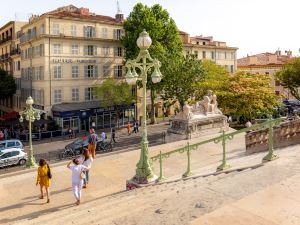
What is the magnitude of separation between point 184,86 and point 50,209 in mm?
25336

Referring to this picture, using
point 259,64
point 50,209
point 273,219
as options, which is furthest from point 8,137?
point 259,64

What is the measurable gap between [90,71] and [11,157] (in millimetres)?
19452

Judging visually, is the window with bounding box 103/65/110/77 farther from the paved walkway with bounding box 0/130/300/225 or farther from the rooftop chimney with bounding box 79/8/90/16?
the paved walkway with bounding box 0/130/300/225

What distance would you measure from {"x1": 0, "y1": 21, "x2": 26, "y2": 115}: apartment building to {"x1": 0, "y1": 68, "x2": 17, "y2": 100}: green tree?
0.89 metres

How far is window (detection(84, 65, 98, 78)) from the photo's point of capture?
1608 inches

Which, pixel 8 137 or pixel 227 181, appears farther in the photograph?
pixel 8 137

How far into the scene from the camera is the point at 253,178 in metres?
8.77

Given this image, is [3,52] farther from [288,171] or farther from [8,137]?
[288,171]

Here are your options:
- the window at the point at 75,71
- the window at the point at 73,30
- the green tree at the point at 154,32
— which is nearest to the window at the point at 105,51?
the green tree at the point at 154,32

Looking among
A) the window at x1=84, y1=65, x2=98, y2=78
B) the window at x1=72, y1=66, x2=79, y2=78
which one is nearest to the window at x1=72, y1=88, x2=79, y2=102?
the window at x1=72, y1=66, x2=79, y2=78

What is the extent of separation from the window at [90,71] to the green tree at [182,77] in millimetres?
9736

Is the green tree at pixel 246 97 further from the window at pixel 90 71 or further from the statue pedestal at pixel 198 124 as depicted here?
the window at pixel 90 71

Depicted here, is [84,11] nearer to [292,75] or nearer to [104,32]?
[104,32]

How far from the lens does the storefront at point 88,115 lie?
37.7m
